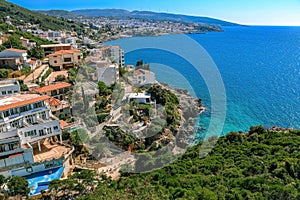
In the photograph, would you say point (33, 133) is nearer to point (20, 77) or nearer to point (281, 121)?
point (20, 77)

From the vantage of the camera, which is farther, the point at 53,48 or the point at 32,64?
the point at 53,48

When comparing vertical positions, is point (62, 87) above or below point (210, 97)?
above

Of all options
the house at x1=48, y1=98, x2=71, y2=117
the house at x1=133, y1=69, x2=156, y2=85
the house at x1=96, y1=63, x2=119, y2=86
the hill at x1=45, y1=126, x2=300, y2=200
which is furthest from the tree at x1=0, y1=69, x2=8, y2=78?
the hill at x1=45, y1=126, x2=300, y2=200

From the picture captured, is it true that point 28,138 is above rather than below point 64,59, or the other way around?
below

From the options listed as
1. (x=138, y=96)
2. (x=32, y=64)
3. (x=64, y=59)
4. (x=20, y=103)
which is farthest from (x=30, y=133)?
(x=64, y=59)

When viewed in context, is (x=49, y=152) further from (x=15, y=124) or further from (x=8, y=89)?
(x=8, y=89)

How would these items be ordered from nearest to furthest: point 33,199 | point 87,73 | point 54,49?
point 33,199
point 87,73
point 54,49

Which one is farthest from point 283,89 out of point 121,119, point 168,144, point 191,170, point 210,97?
point 191,170
